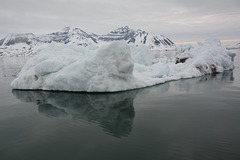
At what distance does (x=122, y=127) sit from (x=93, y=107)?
288 centimetres

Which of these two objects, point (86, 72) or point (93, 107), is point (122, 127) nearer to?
point (93, 107)

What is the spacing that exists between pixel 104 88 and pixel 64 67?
3.89 meters

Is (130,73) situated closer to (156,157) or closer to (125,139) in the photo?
(125,139)

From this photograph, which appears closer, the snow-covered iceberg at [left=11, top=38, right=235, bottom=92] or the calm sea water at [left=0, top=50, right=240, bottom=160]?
the calm sea water at [left=0, top=50, right=240, bottom=160]

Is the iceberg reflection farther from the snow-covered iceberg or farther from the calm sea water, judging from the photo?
the snow-covered iceberg

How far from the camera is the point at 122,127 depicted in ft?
22.1

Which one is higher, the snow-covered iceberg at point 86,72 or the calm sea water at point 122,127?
the snow-covered iceberg at point 86,72

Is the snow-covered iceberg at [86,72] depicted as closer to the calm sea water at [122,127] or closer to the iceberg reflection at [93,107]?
the iceberg reflection at [93,107]

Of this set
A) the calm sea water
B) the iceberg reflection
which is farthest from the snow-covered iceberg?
the calm sea water

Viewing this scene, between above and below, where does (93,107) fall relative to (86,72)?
below

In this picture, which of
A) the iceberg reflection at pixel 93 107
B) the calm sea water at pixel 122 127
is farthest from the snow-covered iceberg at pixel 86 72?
the calm sea water at pixel 122 127

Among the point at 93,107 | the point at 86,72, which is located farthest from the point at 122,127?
the point at 86,72

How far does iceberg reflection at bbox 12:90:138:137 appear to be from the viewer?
23.6 ft

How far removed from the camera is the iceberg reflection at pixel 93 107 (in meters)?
7.18
